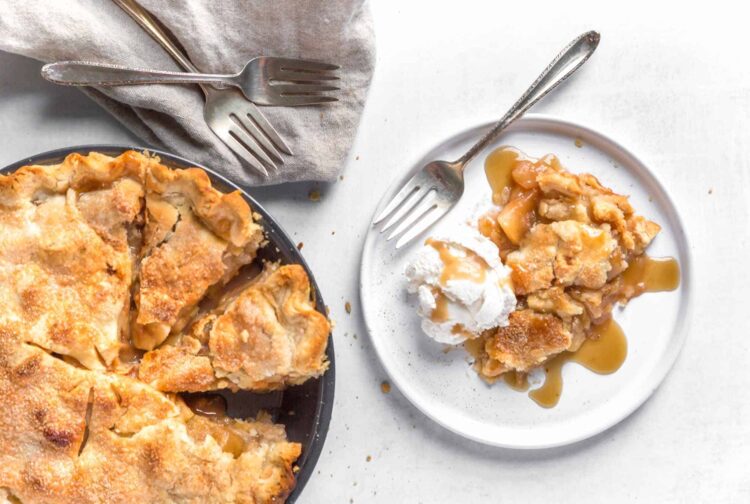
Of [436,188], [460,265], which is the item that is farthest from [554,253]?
[436,188]

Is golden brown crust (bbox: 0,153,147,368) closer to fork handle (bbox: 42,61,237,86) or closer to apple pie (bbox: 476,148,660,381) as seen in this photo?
fork handle (bbox: 42,61,237,86)

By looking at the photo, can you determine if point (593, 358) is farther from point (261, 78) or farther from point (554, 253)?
point (261, 78)

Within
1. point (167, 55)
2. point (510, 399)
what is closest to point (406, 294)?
point (510, 399)

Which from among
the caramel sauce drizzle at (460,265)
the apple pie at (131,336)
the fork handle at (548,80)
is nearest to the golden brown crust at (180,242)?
the apple pie at (131,336)

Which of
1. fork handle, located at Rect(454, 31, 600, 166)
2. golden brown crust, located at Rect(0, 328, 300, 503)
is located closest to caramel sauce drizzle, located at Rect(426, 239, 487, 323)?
fork handle, located at Rect(454, 31, 600, 166)

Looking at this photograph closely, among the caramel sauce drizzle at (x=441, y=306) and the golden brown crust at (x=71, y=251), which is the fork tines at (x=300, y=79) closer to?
the golden brown crust at (x=71, y=251)

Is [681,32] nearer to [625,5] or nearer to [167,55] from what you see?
[625,5]
